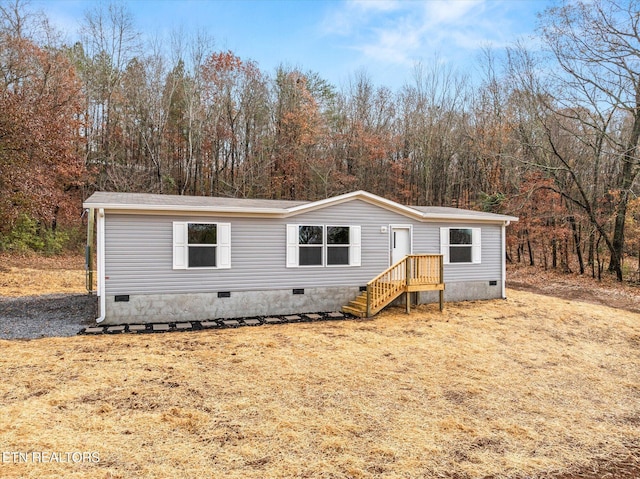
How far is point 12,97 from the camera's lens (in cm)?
1304

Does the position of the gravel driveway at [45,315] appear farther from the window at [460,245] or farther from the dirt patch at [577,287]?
the dirt patch at [577,287]

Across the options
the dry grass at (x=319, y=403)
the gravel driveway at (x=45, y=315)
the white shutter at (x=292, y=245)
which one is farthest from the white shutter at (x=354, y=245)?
the gravel driveway at (x=45, y=315)

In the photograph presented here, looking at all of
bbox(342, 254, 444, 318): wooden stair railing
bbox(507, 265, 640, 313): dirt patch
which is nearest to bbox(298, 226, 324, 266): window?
bbox(342, 254, 444, 318): wooden stair railing

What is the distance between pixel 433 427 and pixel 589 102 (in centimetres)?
1762

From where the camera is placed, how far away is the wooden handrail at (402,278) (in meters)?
10.0

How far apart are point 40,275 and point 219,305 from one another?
30.9 ft

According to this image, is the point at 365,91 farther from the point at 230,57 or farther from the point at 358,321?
the point at 358,321

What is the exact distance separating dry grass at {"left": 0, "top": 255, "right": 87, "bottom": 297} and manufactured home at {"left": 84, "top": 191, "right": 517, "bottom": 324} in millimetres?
4567

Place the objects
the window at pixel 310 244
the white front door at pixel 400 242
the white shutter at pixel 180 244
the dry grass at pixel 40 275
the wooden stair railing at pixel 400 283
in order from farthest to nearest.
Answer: the dry grass at pixel 40 275 → the white front door at pixel 400 242 → the window at pixel 310 244 → the wooden stair railing at pixel 400 283 → the white shutter at pixel 180 244

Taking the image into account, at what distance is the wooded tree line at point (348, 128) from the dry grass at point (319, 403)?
10.7m

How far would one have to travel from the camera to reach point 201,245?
30.4 ft

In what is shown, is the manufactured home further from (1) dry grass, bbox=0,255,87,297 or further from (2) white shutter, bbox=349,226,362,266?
(1) dry grass, bbox=0,255,87,297

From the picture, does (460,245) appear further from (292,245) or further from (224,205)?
(224,205)

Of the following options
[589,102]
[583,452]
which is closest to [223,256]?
[583,452]
